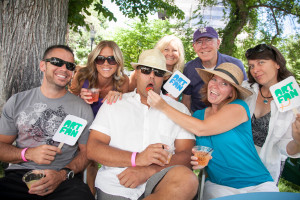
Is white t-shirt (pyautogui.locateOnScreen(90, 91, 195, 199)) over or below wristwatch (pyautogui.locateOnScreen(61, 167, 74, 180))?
over

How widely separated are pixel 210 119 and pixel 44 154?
1733mm

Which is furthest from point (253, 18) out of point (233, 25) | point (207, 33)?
point (207, 33)

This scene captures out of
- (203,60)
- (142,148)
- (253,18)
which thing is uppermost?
(253,18)

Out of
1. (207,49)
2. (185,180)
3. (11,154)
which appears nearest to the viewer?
(185,180)

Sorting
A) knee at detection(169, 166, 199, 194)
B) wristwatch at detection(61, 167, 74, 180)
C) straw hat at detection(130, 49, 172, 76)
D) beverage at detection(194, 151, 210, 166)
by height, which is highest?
straw hat at detection(130, 49, 172, 76)

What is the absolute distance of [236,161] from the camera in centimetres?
252

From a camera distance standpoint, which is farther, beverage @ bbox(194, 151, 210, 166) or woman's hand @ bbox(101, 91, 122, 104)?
woman's hand @ bbox(101, 91, 122, 104)

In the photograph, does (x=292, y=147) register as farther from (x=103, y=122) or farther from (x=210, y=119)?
(x=103, y=122)

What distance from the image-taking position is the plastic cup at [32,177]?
2.12 m

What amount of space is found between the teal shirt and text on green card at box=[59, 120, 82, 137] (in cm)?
147

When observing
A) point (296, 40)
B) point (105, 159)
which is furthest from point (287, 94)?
point (296, 40)

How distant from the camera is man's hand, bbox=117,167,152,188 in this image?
2.33 m

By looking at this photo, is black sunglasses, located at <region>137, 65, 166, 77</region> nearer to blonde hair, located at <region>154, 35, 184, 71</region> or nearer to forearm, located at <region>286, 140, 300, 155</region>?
blonde hair, located at <region>154, 35, 184, 71</region>

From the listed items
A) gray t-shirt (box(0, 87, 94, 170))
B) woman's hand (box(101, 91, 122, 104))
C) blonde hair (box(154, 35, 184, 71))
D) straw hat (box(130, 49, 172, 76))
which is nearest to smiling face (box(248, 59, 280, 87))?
straw hat (box(130, 49, 172, 76))
